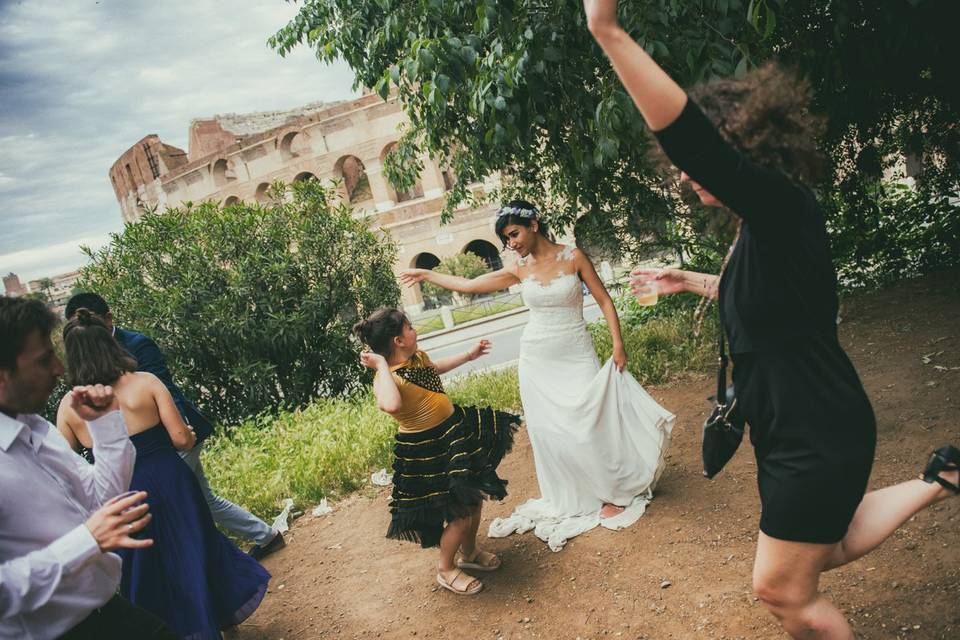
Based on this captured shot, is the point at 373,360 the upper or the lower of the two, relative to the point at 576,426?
upper

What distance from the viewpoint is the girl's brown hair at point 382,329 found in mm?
3490

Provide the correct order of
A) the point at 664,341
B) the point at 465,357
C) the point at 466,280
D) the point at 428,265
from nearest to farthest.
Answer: the point at 465,357 → the point at 466,280 → the point at 664,341 → the point at 428,265

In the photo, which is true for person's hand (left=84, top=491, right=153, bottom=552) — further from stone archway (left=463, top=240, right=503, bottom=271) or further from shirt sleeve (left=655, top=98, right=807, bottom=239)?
stone archway (left=463, top=240, right=503, bottom=271)

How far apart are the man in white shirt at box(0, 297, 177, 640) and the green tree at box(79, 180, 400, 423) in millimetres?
Answer: 6688

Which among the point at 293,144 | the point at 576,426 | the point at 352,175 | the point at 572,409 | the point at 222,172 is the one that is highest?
the point at 222,172

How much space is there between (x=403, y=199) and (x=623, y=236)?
23975 millimetres

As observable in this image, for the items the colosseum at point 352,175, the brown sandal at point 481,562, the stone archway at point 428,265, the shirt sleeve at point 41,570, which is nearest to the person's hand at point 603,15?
the shirt sleeve at point 41,570

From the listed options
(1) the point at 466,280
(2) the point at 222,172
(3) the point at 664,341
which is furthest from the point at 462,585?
(2) the point at 222,172

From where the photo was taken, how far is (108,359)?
3199 mm

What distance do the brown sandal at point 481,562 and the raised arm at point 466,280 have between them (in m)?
1.78

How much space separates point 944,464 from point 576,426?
238 centimetres

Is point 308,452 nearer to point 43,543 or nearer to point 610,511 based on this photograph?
point 610,511

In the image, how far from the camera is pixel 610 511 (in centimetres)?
410

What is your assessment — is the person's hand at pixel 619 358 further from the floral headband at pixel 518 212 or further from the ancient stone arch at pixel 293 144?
the ancient stone arch at pixel 293 144
